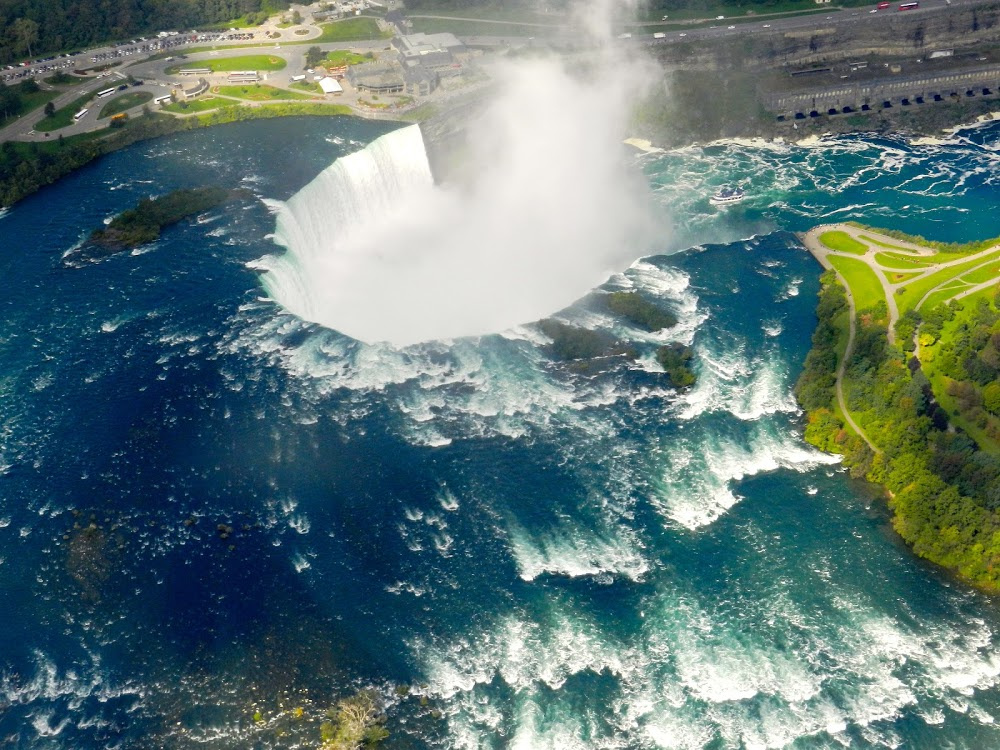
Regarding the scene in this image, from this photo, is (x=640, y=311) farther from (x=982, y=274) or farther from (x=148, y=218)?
(x=148, y=218)

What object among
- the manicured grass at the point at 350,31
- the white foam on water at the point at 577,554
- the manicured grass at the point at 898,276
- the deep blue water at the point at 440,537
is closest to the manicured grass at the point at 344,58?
the manicured grass at the point at 350,31

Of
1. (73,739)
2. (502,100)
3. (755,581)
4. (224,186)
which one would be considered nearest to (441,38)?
(502,100)

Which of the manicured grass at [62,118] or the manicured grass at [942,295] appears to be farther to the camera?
the manicured grass at [62,118]

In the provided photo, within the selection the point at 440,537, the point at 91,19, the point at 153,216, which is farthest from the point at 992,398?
the point at 91,19

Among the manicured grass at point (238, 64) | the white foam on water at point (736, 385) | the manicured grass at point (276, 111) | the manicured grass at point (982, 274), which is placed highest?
the manicured grass at point (238, 64)

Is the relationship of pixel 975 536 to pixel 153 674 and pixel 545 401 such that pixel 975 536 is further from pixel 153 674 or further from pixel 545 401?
pixel 153 674

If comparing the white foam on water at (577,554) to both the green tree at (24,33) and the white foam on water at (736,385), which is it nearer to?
the white foam on water at (736,385)
